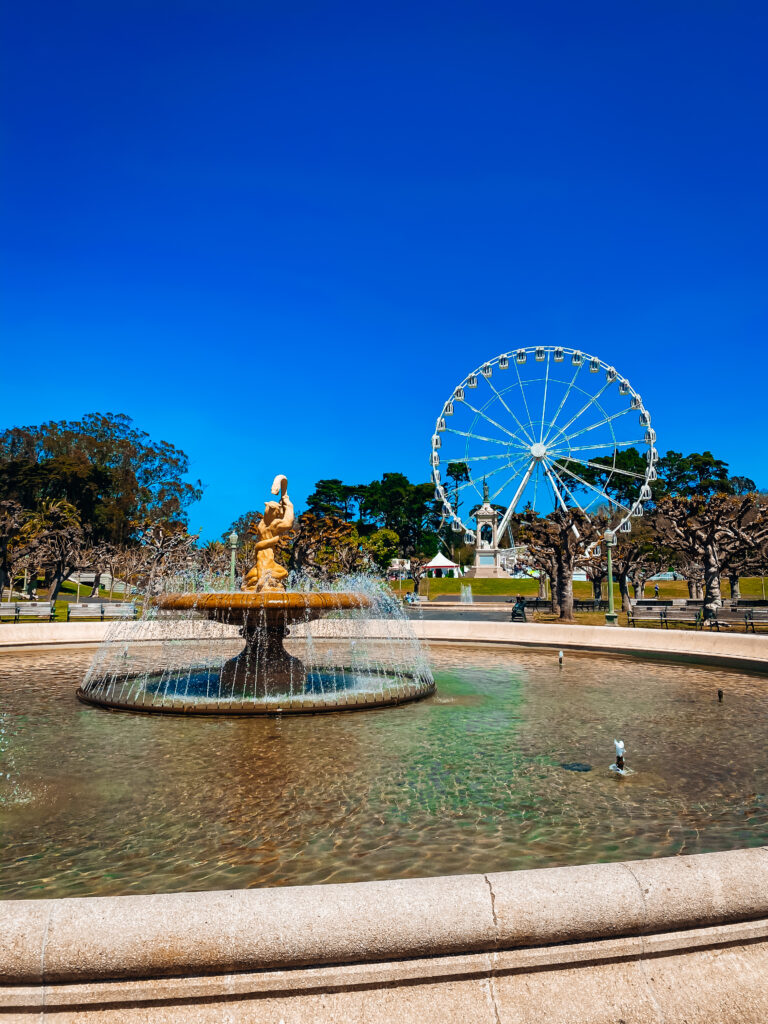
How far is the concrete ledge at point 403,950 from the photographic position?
2.82 meters

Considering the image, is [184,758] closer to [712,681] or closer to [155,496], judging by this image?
[712,681]

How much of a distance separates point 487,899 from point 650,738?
6.93m

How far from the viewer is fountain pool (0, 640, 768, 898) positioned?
5.12 meters

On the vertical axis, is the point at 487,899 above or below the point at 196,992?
above

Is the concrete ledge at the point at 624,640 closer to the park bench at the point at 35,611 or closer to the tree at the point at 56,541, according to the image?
the park bench at the point at 35,611

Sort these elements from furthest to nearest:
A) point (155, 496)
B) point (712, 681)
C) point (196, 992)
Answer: point (155, 496) < point (712, 681) < point (196, 992)

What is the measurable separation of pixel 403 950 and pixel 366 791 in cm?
401

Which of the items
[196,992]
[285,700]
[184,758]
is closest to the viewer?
[196,992]

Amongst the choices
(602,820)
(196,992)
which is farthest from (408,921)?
(602,820)

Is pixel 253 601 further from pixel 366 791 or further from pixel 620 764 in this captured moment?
pixel 620 764

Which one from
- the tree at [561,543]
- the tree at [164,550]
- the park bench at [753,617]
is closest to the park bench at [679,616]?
the park bench at [753,617]

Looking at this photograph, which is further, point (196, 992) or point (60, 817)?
point (60, 817)

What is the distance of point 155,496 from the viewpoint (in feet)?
253

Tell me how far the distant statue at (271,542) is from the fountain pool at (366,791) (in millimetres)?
3549
